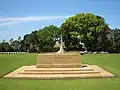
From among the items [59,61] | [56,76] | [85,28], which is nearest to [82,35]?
[85,28]

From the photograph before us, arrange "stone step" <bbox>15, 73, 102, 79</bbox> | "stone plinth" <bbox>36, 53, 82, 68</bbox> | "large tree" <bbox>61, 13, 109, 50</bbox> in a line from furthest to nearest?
"large tree" <bbox>61, 13, 109, 50</bbox>
"stone plinth" <bbox>36, 53, 82, 68</bbox>
"stone step" <bbox>15, 73, 102, 79</bbox>

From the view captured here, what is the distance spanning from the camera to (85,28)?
53.1 meters

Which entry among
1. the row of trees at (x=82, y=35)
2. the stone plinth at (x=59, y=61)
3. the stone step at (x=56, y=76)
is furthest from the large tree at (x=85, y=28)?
the stone step at (x=56, y=76)

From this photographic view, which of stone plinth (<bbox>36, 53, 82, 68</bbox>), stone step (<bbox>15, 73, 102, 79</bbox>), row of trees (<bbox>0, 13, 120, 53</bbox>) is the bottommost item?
stone step (<bbox>15, 73, 102, 79</bbox>)

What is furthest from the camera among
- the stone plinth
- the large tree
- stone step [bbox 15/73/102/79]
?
the large tree

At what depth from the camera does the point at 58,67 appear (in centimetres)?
1686

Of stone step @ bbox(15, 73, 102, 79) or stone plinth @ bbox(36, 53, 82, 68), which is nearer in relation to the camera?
stone step @ bbox(15, 73, 102, 79)

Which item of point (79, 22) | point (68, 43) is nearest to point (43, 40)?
point (68, 43)

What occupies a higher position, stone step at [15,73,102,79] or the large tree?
the large tree

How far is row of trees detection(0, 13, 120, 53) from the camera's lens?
5303 centimetres

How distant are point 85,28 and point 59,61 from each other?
120 ft

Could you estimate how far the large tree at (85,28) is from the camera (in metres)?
52.6

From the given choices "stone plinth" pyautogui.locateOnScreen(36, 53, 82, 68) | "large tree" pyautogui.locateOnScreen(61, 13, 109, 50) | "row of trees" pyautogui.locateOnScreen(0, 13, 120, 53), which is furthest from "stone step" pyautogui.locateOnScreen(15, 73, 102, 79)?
"large tree" pyautogui.locateOnScreen(61, 13, 109, 50)

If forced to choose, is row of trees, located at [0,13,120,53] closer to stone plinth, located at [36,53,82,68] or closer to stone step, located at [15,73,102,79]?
stone plinth, located at [36,53,82,68]
